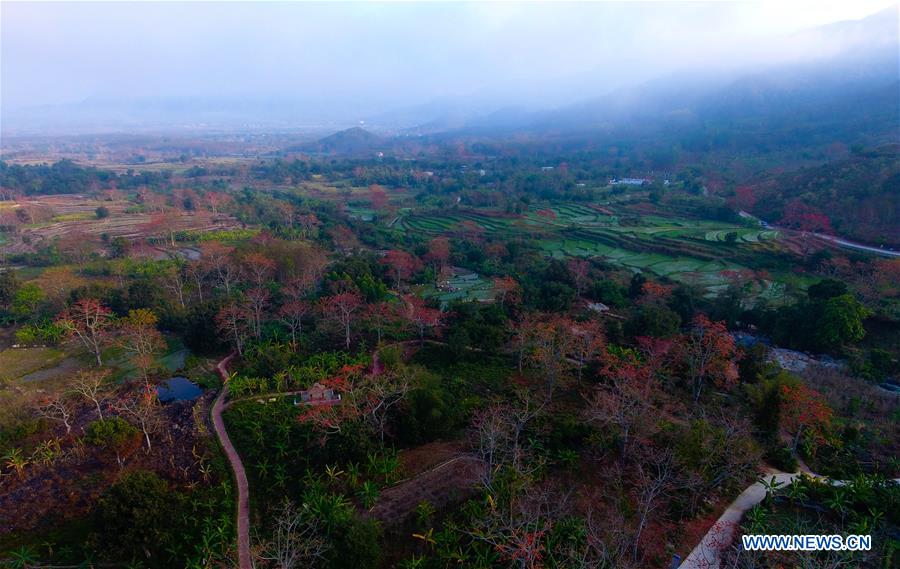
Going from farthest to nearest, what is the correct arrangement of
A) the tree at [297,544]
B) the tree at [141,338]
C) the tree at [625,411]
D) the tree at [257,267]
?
1. the tree at [257,267]
2. the tree at [141,338]
3. the tree at [625,411]
4. the tree at [297,544]

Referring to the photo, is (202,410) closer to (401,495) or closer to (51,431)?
(51,431)

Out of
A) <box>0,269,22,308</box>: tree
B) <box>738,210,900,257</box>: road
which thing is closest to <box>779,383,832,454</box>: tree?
<box>738,210,900,257</box>: road

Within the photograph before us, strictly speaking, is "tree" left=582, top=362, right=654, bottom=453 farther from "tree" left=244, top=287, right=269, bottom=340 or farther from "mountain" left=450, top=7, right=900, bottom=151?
"mountain" left=450, top=7, right=900, bottom=151

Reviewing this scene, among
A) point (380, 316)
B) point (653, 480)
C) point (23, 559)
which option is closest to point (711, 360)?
point (653, 480)

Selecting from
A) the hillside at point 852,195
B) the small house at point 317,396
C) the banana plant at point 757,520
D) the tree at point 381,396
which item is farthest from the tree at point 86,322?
the hillside at point 852,195

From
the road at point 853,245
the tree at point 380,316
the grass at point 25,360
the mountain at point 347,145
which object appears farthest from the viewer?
the mountain at point 347,145

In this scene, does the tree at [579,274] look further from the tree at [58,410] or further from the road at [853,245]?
the tree at [58,410]
